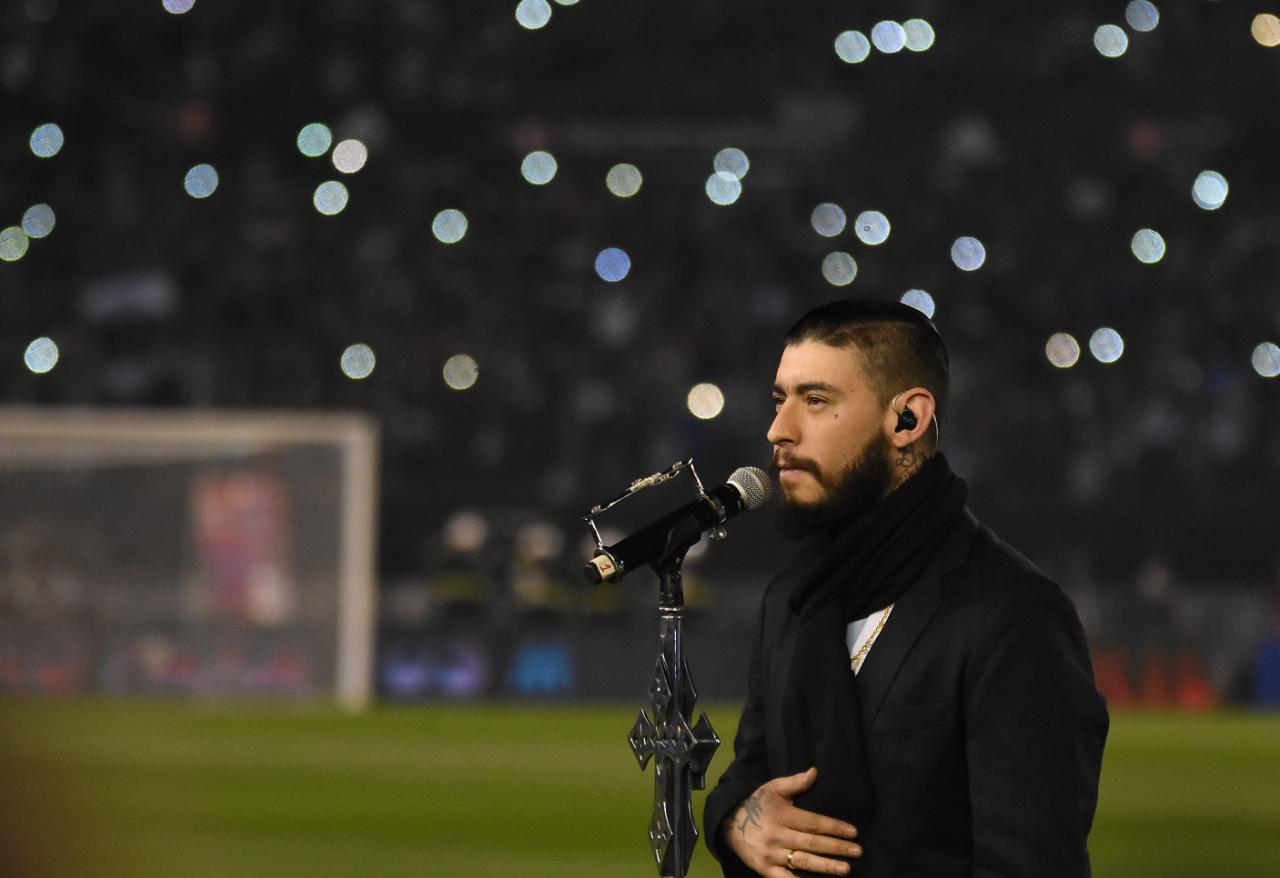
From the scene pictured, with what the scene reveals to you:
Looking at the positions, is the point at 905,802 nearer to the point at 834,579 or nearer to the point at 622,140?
the point at 834,579

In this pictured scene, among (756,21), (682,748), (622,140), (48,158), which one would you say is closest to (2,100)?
(48,158)

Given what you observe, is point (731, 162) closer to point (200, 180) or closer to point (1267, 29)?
point (200, 180)

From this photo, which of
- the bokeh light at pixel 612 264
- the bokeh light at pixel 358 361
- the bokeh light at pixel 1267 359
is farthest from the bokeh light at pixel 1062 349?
the bokeh light at pixel 358 361

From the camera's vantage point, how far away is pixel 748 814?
6.15 ft

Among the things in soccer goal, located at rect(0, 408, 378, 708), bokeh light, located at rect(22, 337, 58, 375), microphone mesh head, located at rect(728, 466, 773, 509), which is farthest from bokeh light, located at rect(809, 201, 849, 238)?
microphone mesh head, located at rect(728, 466, 773, 509)

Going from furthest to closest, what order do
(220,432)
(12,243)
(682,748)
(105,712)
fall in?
(12,243) → (220,432) → (105,712) → (682,748)

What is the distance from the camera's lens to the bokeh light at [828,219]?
17062 mm

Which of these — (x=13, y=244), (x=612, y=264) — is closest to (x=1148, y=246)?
(x=612, y=264)

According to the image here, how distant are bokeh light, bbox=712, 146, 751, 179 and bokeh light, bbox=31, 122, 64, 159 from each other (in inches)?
257

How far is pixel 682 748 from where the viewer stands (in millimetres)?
1947

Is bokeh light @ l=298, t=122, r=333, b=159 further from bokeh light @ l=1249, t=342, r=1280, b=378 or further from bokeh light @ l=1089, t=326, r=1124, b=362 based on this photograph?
bokeh light @ l=1249, t=342, r=1280, b=378

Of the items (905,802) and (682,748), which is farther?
(682,748)

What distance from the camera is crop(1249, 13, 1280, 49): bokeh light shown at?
1747cm

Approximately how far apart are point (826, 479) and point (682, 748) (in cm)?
36
